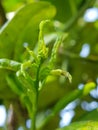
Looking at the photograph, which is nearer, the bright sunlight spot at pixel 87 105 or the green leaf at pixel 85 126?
the green leaf at pixel 85 126

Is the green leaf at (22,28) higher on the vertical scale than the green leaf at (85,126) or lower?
higher

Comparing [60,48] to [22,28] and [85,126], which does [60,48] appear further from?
[85,126]

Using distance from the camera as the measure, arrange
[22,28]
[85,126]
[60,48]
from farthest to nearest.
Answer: [60,48]
[22,28]
[85,126]

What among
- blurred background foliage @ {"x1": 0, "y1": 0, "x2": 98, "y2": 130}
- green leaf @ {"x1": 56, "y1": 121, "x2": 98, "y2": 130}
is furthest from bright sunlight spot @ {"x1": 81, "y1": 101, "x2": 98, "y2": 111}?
green leaf @ {"x1": 56, "y1": 121, "x2": 98, "y2": 130}

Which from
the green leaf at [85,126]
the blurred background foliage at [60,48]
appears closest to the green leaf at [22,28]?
the blurred background foliage at [60,48]

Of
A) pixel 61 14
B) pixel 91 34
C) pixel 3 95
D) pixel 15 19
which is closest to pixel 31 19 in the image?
pixel 15 19

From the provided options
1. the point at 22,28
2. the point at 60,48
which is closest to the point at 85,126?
→ the point at 22,28

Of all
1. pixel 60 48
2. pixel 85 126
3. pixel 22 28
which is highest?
pixel 60 48

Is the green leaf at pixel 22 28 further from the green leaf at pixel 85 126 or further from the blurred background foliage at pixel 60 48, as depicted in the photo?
the green leaf at pixel 85 126
